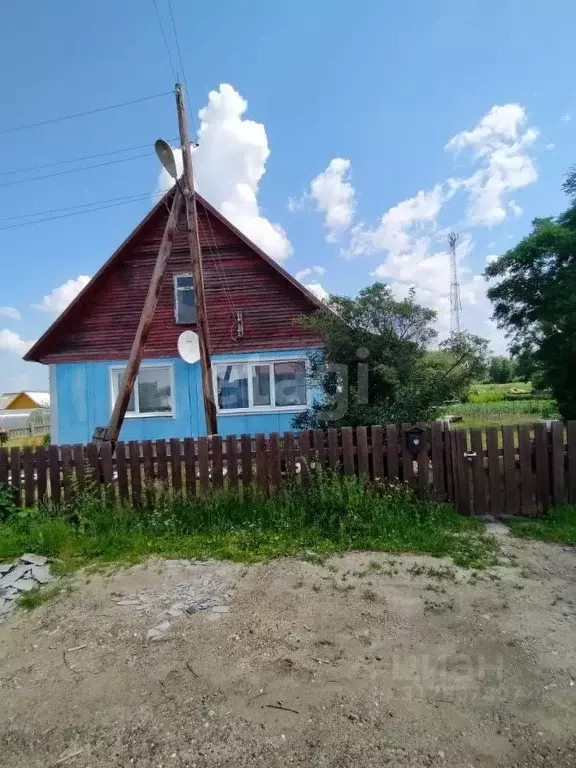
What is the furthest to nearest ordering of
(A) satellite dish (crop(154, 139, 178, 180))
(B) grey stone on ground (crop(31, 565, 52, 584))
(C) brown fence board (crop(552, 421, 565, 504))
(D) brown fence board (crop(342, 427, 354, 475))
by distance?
(A) satellite dish (crop(154, 139, 178, 180)) < (D) brown fence board (crop(342, 427, 354, 475)) < (C) brown fence board (crop(552, 421, 565, 504)) < (B) grey stone on ground (crop(31, 565, 52, 584))

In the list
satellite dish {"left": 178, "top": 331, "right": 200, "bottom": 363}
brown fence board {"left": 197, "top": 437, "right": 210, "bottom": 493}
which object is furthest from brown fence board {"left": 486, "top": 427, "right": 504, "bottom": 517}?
satellite dish {"left": 178, "top": 331, "right": 200, "bottom": 363}

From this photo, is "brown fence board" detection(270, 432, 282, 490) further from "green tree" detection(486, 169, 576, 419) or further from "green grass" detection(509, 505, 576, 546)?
"green tree" detection(486, 169, 576, 419)

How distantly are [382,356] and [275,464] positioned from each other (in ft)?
8.36

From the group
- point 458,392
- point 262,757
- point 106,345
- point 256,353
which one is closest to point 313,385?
point 458,392

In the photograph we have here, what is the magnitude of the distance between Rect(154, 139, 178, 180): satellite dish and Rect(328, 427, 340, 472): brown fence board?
630cm

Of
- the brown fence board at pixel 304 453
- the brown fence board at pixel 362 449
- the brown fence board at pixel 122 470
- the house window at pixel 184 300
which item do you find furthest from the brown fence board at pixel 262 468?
the house window at pixel 184 300

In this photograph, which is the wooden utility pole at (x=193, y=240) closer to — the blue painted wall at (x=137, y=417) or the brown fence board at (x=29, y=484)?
the brown fence board at (x=29, y=484)

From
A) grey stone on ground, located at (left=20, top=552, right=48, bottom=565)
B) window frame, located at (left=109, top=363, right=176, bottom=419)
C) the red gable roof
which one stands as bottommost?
grey stone on ground, located at (left=20, top=552, right=48, bottom=565)

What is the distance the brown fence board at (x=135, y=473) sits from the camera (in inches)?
240

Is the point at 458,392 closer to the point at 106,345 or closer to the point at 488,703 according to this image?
the point at 488,703

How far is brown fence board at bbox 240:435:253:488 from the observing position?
605cm

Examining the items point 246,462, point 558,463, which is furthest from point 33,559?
point 558,463

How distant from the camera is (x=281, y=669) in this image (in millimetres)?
2779

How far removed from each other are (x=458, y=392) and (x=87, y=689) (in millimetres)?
6048
